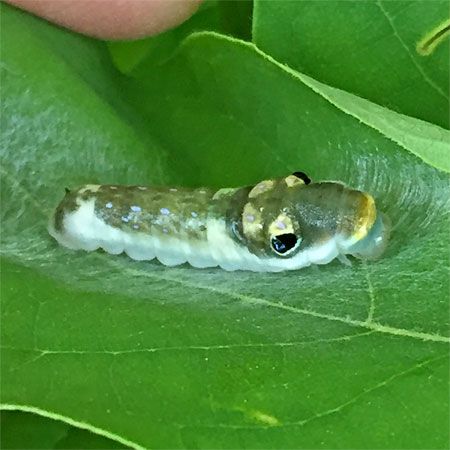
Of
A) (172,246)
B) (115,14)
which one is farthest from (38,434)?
(115,14)

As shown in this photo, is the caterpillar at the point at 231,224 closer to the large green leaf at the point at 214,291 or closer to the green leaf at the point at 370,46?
the large green leaf at the point at 214,291

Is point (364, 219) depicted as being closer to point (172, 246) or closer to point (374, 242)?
point (374, 242)

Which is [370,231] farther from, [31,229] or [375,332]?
[31,229]

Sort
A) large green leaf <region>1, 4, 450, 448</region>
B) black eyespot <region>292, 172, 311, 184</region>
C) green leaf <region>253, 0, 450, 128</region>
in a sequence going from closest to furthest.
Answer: large green leaf <region>1, 4, 450, 448</region>, black eyespot <region>292, 172, 311, 184</region>, green leaf <region>253, 0, 450, 128</region>

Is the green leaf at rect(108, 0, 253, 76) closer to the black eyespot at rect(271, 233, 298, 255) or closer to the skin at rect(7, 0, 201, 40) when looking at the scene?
the skin at rect(7, 0, 201, 40)

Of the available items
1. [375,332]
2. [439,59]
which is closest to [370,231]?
[375,332]

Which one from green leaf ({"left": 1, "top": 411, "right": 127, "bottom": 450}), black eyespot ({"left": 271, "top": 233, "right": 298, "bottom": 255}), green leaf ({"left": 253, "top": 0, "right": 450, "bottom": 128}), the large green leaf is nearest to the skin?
the large green leaf

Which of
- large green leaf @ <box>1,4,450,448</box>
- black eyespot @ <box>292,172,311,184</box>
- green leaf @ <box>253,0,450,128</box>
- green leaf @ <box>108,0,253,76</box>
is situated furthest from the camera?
green leaf @ <box>108,0,253,76</box>
